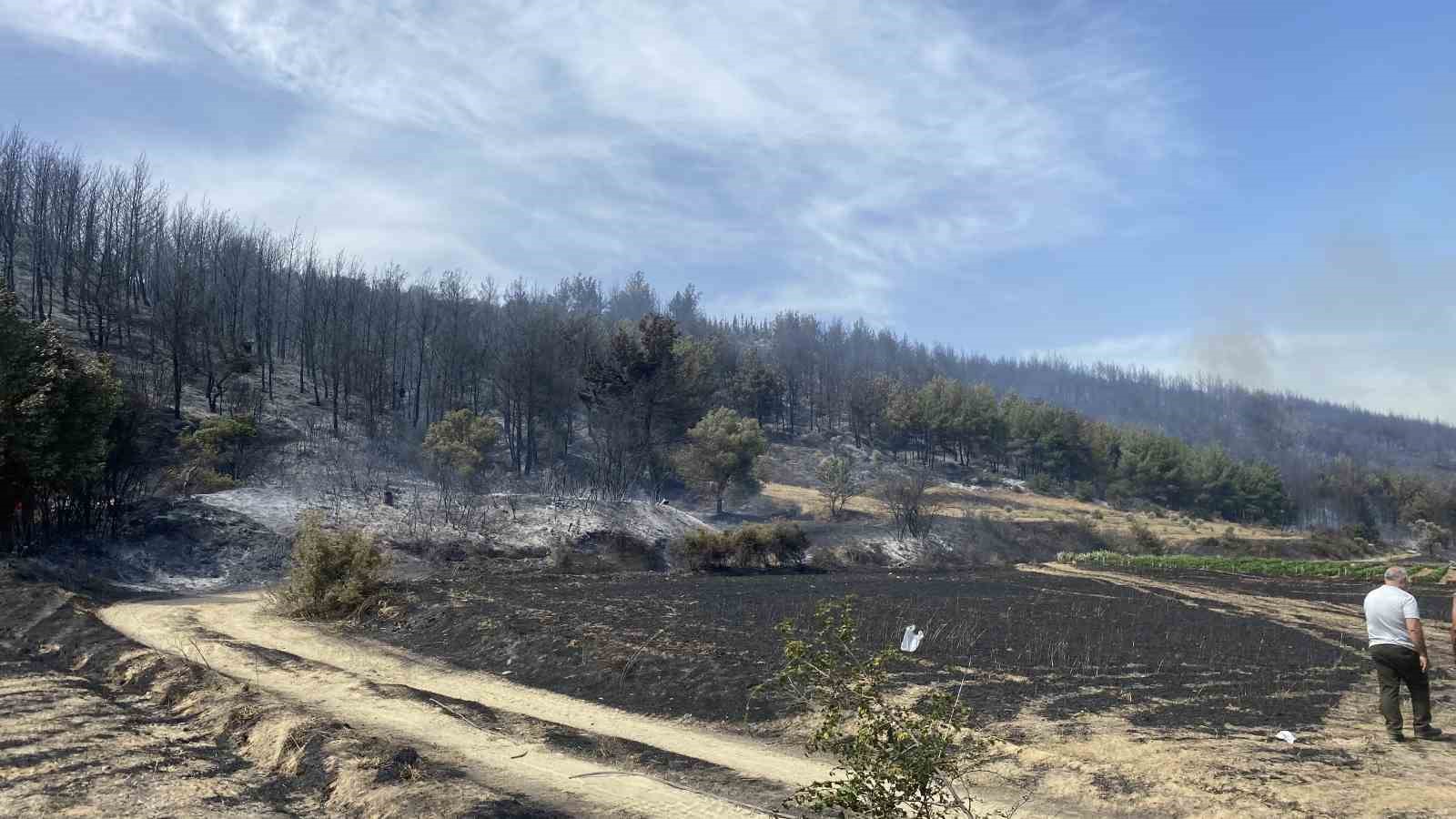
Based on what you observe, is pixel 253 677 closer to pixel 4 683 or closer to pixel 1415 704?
pixel 4 683

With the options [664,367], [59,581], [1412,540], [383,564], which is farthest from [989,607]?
[1412,540]

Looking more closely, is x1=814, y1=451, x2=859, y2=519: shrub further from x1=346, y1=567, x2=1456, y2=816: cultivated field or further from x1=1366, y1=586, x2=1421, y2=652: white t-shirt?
x1=1366, y1=586, x2=1421, y2=652: white t-shirt

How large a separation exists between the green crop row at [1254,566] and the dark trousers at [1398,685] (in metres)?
35.9

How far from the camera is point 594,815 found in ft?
22.3

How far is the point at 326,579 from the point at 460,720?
9.64 m

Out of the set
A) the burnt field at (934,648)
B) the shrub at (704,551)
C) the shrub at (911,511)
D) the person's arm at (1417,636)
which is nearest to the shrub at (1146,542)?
the shrub at (911,511)

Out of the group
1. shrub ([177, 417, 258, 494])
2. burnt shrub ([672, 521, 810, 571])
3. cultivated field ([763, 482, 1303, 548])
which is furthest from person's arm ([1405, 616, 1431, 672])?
cultivated field ([763, 482, 1303, 548])

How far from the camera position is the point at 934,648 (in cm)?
1497

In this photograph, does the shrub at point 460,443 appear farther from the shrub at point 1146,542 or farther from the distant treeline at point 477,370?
the shrub at point 1146,542

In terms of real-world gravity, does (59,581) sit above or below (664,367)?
below

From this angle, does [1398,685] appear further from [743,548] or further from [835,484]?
[835,484]

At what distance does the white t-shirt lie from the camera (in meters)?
9.27

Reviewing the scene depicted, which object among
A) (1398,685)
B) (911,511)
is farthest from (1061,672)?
(911,511)

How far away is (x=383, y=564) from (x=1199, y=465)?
91.6 metres
